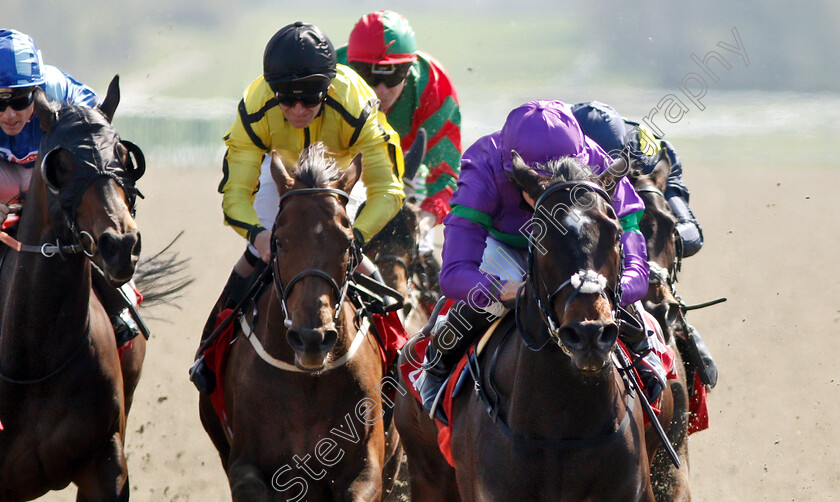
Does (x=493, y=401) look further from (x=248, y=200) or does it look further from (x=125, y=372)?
(x=125, y=372)

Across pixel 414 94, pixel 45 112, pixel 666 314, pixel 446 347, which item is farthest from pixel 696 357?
pixel 45 112

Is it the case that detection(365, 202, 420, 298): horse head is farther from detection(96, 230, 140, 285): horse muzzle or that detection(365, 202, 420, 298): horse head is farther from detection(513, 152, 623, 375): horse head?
detection(513, 152, 623, 375): horse head

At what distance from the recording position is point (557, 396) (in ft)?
9.85

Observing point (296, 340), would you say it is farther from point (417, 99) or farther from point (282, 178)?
point (417, 99)

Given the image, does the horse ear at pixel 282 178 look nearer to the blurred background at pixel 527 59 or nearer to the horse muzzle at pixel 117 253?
the horse muzzle at pixel 117 253

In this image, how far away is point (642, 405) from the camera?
331 cm

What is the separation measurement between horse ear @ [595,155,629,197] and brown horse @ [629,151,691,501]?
1118mm

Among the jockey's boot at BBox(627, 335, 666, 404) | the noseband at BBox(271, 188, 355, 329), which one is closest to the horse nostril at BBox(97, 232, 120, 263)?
the noseband at BBox(271, 188, 355, 329)

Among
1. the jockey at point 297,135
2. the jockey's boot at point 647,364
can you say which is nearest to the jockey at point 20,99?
the jockey at point 297,135

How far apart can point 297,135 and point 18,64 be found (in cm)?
107

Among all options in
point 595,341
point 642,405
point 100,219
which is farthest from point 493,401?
point 100,219

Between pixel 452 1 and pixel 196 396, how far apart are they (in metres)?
13.0

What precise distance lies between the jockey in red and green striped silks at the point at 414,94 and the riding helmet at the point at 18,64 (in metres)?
1.66

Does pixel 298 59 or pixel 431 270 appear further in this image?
pixel 431 270
